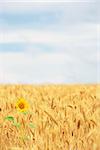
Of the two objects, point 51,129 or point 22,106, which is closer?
point 51,129

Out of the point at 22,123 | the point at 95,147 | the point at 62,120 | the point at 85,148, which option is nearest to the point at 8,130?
the point at 22,123

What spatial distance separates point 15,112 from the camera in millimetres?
2398

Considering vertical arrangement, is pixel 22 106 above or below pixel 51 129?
above

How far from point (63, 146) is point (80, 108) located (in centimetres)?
70

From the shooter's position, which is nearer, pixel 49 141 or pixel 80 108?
pixel 49 141

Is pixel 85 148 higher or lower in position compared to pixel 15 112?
lower

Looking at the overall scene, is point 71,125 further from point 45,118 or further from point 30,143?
point 30,143

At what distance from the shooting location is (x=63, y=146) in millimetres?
1821

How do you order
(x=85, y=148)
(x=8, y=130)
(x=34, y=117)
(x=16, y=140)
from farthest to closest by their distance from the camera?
1. (x=34, y=117)
2. (x=8, y=130)
3. (x=16, y=140)
4. (x=85, y=148)

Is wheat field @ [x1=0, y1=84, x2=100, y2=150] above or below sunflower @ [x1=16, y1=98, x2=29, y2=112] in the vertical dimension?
below

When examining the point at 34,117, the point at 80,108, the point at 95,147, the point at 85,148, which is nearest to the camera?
the point at 95,147

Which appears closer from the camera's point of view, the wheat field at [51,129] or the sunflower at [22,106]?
the wheat field at [51,129]

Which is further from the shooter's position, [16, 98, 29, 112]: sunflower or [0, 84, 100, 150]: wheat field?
[16, 98, 29, 112]: sunflower

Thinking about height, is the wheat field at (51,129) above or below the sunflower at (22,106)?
below
